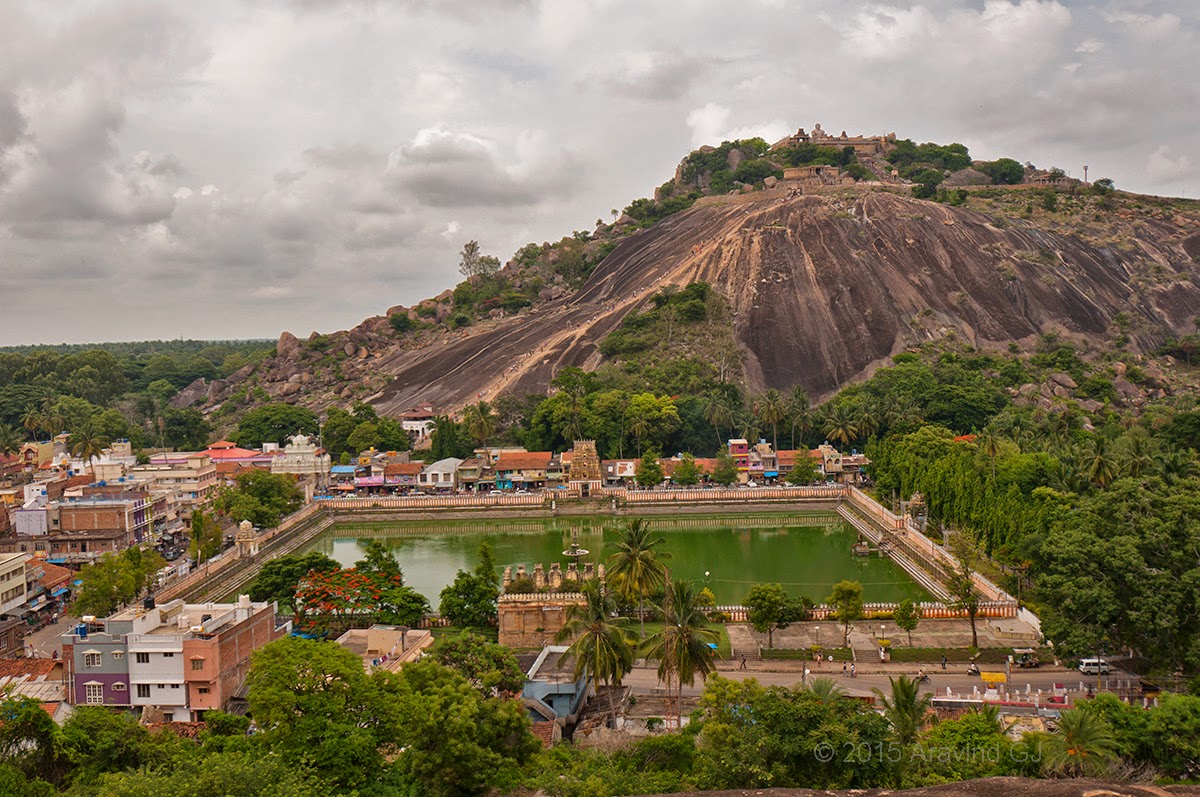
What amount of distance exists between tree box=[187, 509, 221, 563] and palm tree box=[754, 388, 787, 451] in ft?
123

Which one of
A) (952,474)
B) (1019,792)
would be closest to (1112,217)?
(952,474)

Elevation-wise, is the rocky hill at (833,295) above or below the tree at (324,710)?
above

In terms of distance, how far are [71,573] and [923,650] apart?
113 ft

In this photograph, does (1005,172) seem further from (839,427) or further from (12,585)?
(12,585)

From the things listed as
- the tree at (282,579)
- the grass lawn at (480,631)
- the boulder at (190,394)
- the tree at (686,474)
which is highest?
the boulder at (190,394)

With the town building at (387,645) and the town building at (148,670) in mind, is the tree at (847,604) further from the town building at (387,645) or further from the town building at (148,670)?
the town building at (148,670)

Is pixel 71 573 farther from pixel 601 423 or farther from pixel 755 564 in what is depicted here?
pixel 601 423

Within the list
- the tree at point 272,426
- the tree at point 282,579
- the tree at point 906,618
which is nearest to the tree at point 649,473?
the tree at point 282,579

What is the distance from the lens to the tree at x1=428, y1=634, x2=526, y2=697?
67.5 feet

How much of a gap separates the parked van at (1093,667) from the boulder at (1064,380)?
5935 cm

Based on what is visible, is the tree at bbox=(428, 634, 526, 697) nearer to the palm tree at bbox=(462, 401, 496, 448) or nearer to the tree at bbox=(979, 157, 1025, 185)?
the palm tree at bbox=(462, 401, 496, 448)

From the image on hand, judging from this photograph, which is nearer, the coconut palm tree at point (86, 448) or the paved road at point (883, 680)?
the paved road at point (883, 680)

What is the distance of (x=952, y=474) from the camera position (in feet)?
153

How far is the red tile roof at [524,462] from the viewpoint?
65.6 meters
